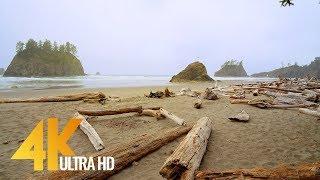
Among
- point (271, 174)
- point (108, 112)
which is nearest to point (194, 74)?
point (108, 112)

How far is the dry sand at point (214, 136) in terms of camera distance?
4270 millimetres

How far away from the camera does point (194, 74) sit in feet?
128

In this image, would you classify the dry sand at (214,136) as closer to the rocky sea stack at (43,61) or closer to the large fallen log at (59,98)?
the large fallen log at (59,98)

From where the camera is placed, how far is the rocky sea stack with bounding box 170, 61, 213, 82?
126ft

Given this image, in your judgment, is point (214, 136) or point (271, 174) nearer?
point (271, 174)

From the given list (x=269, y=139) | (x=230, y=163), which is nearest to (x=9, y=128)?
(x=230, y=163)

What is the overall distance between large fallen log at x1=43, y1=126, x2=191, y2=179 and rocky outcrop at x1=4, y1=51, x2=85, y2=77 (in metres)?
85.0

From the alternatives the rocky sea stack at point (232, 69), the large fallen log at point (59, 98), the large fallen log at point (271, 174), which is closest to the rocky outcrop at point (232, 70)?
the rocky sea stack at point (232, 69)

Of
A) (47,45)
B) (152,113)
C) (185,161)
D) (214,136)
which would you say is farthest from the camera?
(47,45)

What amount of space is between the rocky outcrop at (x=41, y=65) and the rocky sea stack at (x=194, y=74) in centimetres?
5907

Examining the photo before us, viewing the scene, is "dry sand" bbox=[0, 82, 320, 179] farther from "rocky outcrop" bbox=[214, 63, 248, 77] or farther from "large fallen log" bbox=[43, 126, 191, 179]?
"rocky outcrop" bbox=[214, 63, 248, 77]

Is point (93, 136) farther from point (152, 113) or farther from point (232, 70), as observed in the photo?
point (232, 70)

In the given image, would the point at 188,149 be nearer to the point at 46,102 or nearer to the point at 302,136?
the point at 302,136

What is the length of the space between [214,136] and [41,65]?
9251cm
